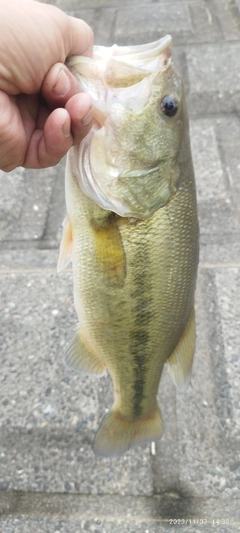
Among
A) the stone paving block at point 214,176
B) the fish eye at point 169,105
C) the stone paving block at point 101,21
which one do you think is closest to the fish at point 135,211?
the fish eye at point 169,105

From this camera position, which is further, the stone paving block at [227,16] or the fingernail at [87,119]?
the stone paving block at [227,16]

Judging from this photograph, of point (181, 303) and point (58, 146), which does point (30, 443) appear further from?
point (58, 146)

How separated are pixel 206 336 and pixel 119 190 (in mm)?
1083

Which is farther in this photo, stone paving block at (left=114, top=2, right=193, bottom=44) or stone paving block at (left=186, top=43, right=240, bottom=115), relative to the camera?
stone paving block at (left=114, top=2, right=193, bottom=44)

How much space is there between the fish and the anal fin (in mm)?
95

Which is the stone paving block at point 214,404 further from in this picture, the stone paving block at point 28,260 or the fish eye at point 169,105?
the fish eye at point 169,105

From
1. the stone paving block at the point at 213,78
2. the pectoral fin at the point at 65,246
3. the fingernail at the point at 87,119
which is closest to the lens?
the fingernail at the point at 87,119

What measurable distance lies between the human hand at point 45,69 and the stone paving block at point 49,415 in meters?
1.02

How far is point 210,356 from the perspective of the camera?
2.01m

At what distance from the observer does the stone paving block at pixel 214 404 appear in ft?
→ 5.61

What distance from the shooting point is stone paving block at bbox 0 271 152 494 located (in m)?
1.73

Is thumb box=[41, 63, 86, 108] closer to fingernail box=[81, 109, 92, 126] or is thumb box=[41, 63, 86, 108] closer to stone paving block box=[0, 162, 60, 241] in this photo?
fingernail box=[81, 109, 92, 126]

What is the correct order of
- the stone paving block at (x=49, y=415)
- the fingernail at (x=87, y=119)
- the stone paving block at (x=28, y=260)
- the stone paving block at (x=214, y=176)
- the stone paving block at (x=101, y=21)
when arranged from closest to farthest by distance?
1. the fingernail at (x=87, y=119)
2. the stone paving block at (x=49, y=415)
3. the stone paving block at (x=28, y=260)
4. the stone paving block at (x=214, y=176)
5. the stone paving block at (x=101, y=21)
